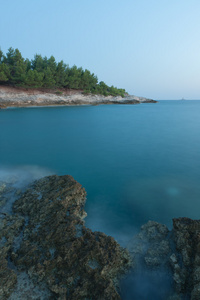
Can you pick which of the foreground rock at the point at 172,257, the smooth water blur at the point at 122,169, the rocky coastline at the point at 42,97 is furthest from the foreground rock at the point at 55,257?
the rocky coastline at the point at 42,97

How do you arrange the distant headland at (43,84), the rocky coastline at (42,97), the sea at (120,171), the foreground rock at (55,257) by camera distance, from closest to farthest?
the foreground rock at (55,257) → the sea at (120,171) → the rocky coastline at (42,97) → the distant headland at (43,84)

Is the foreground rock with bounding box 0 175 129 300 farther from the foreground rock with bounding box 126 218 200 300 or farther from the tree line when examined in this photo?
the tree line

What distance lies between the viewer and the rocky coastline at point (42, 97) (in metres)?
32.2

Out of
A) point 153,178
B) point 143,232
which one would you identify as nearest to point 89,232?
point 143,232

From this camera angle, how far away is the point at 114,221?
5.02 m

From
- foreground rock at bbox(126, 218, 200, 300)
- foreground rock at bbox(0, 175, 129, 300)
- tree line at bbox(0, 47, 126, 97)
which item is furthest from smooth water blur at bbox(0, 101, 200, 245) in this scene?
tree line at bbox(0, 47, 126, 97)

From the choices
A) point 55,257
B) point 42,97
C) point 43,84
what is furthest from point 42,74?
point 55,257

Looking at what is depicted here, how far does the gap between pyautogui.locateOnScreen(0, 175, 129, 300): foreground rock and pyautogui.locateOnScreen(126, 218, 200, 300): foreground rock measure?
43cm

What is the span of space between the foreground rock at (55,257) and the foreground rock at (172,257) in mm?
429

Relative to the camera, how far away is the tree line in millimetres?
34375

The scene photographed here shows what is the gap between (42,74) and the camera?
37938 mm

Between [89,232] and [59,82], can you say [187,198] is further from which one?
[59,82]

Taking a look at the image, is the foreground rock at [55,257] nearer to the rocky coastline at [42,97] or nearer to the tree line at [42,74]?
the rocky coastline at [42,97]

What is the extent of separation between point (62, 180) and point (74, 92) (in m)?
43.7
